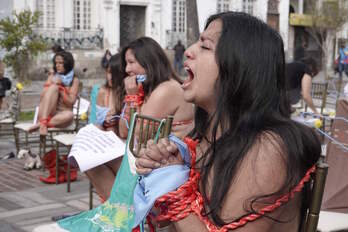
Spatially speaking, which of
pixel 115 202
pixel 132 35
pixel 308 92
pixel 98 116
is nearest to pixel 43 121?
pixel 98 116

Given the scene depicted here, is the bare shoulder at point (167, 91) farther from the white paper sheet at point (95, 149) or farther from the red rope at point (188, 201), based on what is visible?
the red rope at point (188, 201)

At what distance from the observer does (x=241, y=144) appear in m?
1.70

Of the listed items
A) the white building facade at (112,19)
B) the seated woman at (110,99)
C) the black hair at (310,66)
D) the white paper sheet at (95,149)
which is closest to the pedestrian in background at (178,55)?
the white building facade at (112,19)

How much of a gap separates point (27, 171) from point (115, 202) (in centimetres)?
474

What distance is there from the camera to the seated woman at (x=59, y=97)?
6777mm

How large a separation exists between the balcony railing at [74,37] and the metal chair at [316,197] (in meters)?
21.5

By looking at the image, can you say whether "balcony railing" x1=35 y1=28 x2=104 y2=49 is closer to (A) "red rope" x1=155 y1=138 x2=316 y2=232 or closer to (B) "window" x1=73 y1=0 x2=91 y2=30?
(B) "window" x1=73 y1=0 x2=91 y2=30

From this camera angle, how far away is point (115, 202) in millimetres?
2318

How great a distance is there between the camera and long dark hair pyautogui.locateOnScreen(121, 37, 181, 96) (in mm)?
4105

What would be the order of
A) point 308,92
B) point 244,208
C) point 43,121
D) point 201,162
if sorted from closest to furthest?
point 244,208
point 201,162
point 43,121
point 308,92

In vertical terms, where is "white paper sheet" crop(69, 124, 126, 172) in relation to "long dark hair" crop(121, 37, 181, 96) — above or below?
below

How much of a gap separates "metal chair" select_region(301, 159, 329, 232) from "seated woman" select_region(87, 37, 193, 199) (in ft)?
6.56

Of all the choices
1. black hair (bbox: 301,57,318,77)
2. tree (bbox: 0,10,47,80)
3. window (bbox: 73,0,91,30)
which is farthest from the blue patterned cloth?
window (bbox: 73,0,91,30)

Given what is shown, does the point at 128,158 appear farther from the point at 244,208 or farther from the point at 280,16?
the point at 280,16
